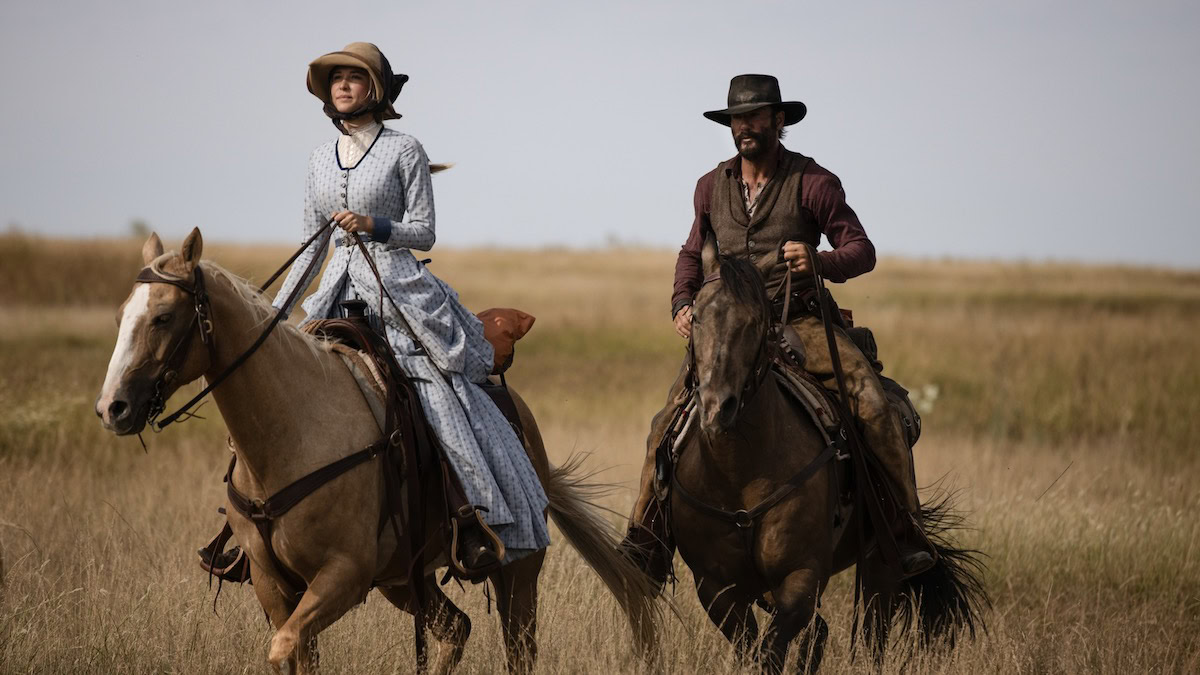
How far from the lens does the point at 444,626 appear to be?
20.2ft

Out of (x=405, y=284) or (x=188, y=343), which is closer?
(x=188, y=343)

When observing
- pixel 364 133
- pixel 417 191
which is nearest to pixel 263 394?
pixel 417 191

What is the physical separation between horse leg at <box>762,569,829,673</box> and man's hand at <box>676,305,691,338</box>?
1278mm

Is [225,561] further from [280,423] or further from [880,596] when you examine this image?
[880,596]

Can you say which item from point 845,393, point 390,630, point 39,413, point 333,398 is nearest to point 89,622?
point 390,630

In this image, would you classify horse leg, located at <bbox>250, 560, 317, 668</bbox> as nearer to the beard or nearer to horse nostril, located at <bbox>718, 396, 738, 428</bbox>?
horse nostril, located at <bbox>718, 396, 738, 428</bbox>

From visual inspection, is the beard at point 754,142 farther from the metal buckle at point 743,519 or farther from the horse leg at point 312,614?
the horse leg at point 312,614

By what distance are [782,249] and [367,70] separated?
224 cm

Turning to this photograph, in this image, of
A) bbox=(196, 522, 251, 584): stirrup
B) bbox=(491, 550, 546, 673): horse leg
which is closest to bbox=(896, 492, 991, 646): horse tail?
bbox=(491, 550, 546, 673): horse leg

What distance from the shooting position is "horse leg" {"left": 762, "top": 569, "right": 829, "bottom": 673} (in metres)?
5.70

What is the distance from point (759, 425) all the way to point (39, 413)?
9.56 meters

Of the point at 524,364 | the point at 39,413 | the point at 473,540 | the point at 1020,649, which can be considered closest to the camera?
the point at 473,540

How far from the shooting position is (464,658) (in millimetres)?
6477

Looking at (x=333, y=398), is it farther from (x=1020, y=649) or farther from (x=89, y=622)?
(x=1020, y=649)
